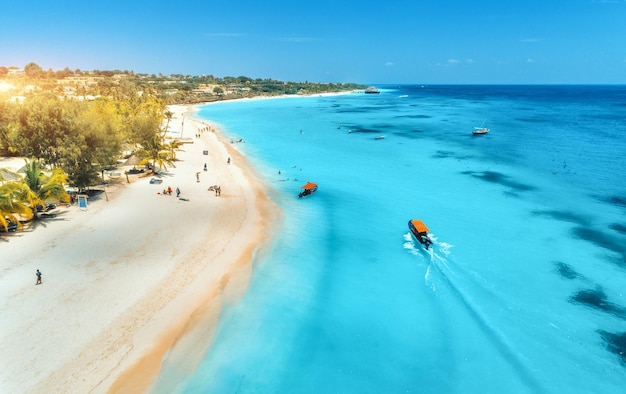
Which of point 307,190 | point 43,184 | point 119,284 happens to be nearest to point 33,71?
point 43,184

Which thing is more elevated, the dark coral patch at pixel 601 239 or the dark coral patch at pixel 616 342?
the dark coral patch at pixel 601 239

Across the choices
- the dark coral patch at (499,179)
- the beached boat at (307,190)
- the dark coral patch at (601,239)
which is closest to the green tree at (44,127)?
the beached boat at (307,190)

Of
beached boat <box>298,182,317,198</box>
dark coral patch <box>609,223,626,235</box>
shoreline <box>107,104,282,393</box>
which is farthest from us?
beached boat <box>298,182,317,198</box>

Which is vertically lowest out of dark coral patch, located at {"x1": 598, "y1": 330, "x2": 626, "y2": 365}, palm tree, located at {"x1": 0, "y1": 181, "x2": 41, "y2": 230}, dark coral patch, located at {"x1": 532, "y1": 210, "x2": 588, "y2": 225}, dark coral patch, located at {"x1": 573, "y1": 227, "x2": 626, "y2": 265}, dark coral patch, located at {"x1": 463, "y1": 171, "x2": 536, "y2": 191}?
dark coral patch, located at {"x1": 598, "y1": 330, "x2": 626, "y2": 365}

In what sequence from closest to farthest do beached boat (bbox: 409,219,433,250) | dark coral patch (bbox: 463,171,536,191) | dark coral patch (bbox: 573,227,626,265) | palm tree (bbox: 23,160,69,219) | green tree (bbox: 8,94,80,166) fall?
palm tree (bbox: 23,160,69,219), beached boat (bbox: 409,219,433,250), dark coral patch (bbox: 573,227,626,265), green tree (bbox: 8,94,80,166), dark coral patch (bbox: 463,171,536,191)

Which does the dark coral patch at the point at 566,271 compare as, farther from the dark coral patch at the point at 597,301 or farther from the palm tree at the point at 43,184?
the palm tree at the point at 43,184

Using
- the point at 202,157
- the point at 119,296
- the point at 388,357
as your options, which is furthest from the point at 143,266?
the point at 202,157

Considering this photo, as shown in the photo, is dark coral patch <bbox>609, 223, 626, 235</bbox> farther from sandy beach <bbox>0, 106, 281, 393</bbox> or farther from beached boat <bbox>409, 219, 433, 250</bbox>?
sandy beach <bbox>0, 106, 281, 393</bbox>

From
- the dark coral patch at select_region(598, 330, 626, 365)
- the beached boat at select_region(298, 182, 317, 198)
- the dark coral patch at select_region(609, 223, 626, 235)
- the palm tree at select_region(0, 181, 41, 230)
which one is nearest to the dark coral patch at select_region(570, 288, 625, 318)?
the dark coral patch at select_region(598, 330, 626, 365)
